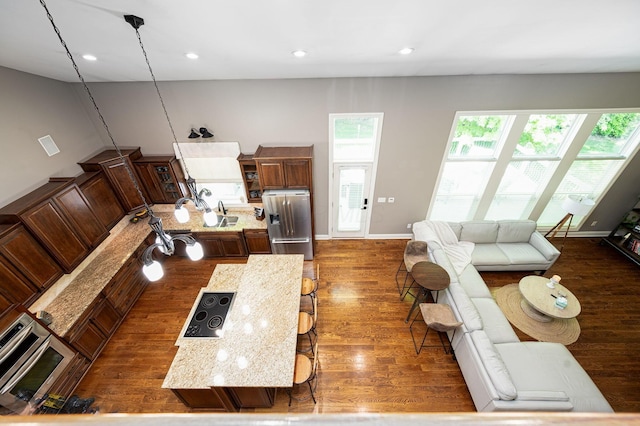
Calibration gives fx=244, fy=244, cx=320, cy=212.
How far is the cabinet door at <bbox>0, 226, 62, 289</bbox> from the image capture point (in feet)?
9.43

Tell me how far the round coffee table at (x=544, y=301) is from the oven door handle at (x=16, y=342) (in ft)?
21.6

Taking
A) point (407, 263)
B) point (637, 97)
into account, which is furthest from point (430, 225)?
point (637, 97)

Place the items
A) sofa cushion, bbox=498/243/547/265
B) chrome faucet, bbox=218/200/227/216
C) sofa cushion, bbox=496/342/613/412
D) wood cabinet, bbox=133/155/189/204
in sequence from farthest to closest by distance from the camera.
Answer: chrome faucet, bbox=218/200/227/216 < wood cabinet, bbox=133/155/189/204 < sofa cushion, bbox=498/243/547/265 < sofa cushion, bbox=496/342/613/412

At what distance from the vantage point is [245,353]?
2.77 m

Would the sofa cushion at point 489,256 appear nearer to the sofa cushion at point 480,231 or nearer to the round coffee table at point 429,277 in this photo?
the sofa cushion at point 480,231

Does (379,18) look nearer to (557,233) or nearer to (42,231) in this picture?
(42,231)

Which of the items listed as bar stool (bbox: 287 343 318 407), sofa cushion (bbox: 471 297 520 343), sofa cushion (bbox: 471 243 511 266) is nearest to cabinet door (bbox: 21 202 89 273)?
bar stool (bbox: 287 343 318 407)

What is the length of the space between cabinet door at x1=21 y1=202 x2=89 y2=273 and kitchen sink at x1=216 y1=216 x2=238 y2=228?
203 centimetres

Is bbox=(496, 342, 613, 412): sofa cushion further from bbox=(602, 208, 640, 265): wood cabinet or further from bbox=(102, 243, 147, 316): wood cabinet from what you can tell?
bbox=(102, 243, 147, 316): wood cabinet

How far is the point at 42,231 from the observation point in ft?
10.4

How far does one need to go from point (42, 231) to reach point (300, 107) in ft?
13.2

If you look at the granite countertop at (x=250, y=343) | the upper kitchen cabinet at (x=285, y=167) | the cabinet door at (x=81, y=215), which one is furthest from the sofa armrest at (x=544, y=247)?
the cabinet door at (x=81, y=215)

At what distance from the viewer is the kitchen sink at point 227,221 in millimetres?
4971

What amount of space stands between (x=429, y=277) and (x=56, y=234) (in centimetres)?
544
